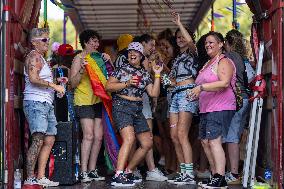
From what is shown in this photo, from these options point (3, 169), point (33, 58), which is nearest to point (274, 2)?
point (33, 58)

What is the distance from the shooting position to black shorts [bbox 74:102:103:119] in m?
7.45

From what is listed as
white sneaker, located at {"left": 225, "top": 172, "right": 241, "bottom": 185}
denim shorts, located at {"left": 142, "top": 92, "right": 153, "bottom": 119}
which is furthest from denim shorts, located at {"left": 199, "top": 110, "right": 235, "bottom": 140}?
denim shorts, located at {"left": 142, "top": 92, "right": 153, "bottom": 119}

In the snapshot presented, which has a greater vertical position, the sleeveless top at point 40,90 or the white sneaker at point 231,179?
the sleeveless top at point 40,90

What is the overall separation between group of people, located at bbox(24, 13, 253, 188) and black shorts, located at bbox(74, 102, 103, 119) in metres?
0.01

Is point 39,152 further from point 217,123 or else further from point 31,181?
point 217,123

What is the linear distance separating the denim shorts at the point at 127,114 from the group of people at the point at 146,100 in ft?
0.04

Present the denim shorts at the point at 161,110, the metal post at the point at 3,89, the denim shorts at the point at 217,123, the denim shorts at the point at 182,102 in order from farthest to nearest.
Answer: the denim shorts at the point at 161,110 < the denim shorts at the point at 182,102 < the denim shorts at the point at 217,123 < the metal post at the point at 3,89

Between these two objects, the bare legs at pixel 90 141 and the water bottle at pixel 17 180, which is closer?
the water bottle at pixel 17 180

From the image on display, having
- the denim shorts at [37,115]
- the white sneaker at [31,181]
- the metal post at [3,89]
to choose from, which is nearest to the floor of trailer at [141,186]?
the white sneaker at [31,181]

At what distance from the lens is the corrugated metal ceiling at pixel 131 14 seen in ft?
41.7

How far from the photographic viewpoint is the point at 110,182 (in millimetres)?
7281

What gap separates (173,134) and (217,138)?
100 centimetres

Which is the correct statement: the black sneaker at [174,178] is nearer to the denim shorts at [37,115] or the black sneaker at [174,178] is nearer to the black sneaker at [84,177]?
the black sneaker at [84,177]

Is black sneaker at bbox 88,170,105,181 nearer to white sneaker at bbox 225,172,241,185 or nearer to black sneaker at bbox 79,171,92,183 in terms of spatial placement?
black sneaker at bbox 79,171,92,183
